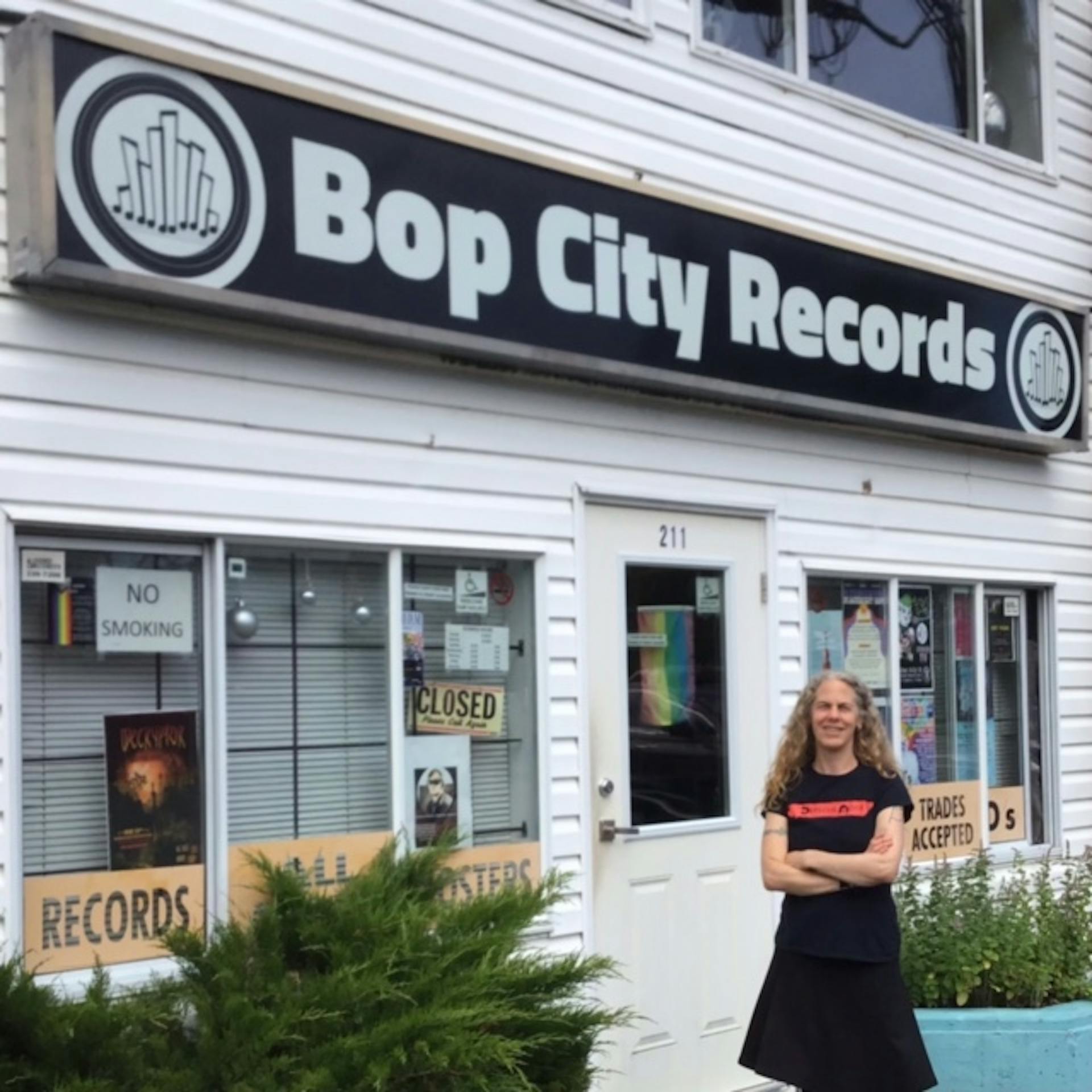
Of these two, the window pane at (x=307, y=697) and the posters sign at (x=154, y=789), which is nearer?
the posters sign at (x=154, y=789)

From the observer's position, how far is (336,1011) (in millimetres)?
4480

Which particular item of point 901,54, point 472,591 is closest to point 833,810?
point 472,591

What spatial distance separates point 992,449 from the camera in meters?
8.61

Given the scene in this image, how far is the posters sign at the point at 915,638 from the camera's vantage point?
820 cm

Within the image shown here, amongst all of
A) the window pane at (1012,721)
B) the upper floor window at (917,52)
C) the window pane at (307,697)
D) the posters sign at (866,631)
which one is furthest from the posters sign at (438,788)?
the window pane at (1012,721)

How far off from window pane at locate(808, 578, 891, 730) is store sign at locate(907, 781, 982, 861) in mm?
496

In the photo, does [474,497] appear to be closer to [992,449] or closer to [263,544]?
[263,544]

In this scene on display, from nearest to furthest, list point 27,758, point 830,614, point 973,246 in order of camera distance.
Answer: point 27,758 → point 830,614 → point 973,246

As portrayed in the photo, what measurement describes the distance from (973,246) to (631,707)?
330 cm

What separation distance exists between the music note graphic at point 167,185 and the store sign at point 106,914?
6.25 feet

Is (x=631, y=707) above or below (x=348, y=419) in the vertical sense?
below

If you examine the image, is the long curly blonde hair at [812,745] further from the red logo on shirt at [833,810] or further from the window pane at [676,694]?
the window pane at [676,694]

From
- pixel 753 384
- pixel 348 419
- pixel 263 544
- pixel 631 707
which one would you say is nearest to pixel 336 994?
pixel 263 544

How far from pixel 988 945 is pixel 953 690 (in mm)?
2007
